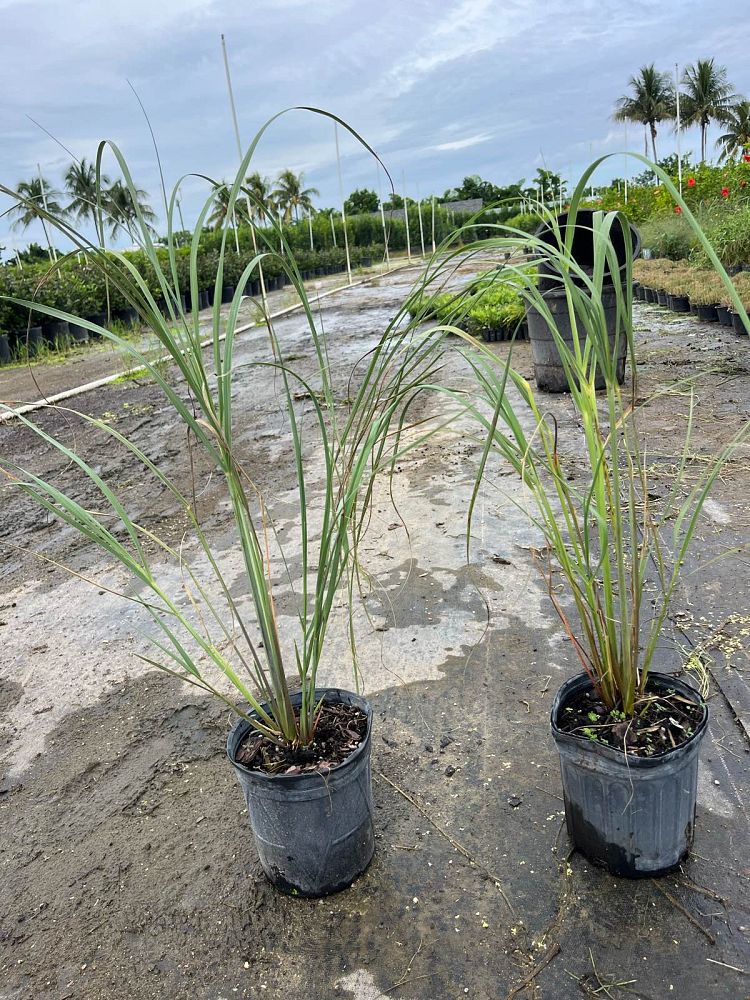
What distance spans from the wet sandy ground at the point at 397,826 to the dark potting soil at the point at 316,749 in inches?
9.7

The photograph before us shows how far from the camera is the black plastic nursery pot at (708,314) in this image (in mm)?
6685

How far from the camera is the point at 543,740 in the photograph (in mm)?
1687

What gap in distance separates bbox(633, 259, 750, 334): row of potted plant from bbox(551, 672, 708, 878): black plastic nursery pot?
14.6ft

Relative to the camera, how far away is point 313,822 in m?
1.31

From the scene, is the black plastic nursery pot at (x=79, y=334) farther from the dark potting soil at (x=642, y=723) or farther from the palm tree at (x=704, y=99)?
the palm tree at (x=704, y=99)

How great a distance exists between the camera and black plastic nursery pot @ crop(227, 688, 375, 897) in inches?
50.1

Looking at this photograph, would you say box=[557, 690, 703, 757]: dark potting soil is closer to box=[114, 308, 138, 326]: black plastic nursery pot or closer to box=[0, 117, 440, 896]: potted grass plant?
box=[0, 117, 440, 896]: potted grass plant

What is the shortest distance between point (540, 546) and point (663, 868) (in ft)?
4.59

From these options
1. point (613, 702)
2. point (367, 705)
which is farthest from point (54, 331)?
point (613, 702)

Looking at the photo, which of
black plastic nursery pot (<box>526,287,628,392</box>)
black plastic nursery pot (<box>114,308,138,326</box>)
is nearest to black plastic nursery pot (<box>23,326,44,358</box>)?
black plastic nursery pot (<box>114,308,138,326</box>)

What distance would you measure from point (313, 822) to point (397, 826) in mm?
274

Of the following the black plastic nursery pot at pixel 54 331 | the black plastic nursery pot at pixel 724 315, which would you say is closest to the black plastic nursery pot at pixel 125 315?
the black plastic nursery pot at pixel 54 331

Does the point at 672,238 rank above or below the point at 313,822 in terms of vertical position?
above

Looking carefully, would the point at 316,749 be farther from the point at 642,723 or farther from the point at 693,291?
the point at 693,291
